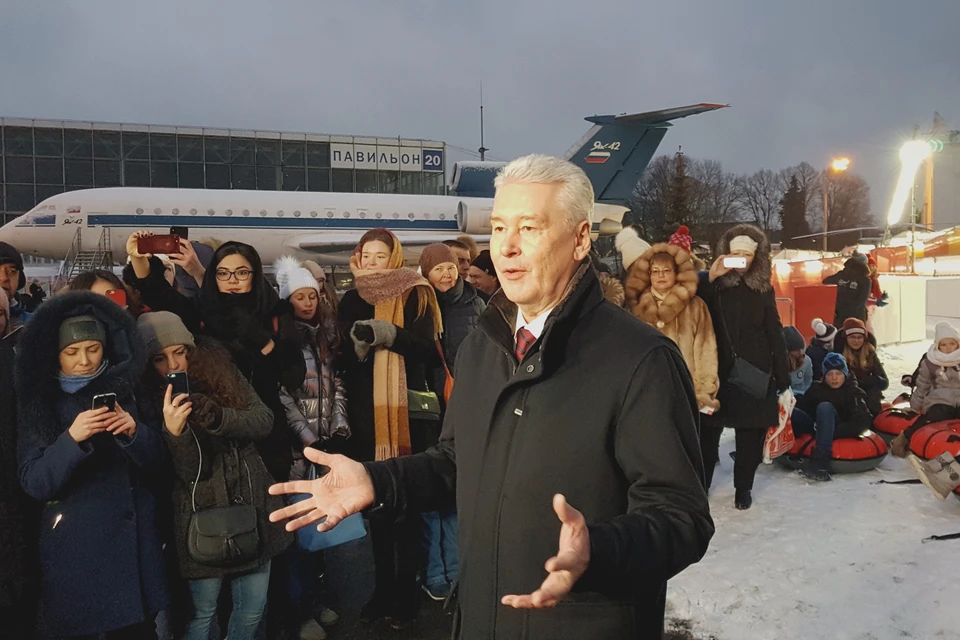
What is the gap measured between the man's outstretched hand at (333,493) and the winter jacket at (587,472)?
263mm

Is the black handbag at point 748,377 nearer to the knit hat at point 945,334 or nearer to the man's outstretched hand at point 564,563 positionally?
the knit hat at point 945,334

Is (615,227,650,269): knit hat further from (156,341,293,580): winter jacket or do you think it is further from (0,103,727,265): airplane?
(0,103,727,265): airplane

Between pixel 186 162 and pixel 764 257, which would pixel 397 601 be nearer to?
pixel 764 257

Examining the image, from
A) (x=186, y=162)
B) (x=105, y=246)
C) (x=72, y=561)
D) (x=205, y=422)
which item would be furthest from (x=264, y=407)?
(x=186, y=162)

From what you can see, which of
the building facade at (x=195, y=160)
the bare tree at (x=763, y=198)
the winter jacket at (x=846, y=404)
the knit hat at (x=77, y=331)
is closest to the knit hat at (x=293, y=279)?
the knit hat at (x=77, y=331)

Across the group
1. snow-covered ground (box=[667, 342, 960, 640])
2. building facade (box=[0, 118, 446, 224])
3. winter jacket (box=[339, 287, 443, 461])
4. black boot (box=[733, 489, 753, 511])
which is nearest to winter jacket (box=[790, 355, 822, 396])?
snow-covered ground (box=[667, 342, 960, 640])

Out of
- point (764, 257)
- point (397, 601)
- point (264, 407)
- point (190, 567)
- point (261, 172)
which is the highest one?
point (261, 172)

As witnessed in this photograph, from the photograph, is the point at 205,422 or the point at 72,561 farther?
the point at 205,422

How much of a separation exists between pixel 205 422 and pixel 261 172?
115 ft

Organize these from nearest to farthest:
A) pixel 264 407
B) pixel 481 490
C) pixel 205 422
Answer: pixel 481 490, pixel 205 422, pixel 264 407

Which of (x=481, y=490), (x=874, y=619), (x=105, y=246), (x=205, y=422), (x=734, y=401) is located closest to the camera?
(x=481, y=490)

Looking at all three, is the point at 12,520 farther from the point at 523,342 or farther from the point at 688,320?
the point at 688,320

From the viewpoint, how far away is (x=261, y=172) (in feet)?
116

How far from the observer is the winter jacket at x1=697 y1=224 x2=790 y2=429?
470cm
